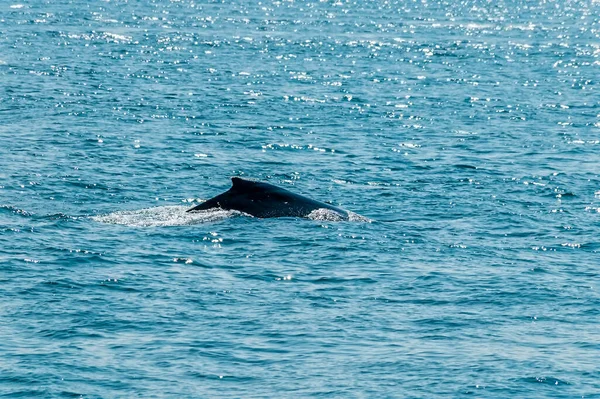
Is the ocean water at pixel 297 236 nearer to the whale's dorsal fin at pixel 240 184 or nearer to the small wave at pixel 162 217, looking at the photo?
the small wave at pixel 162 217

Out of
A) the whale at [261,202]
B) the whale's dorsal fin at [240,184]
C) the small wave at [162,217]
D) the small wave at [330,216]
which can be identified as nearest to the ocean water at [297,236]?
the small wave at [162,217]

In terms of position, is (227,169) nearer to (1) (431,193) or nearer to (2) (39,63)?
(1) (431,193)

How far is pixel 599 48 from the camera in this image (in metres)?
87.2

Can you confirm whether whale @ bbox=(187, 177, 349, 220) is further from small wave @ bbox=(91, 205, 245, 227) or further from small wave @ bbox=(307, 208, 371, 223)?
small wave @ bbox=(91, 205, 245, 227)

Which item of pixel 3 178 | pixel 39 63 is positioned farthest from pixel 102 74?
pixel 3 178

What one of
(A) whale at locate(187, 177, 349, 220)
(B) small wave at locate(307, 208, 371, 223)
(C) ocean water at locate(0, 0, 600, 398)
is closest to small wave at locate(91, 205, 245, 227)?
(C) ocean water at locate(0, 0, 600, 398)

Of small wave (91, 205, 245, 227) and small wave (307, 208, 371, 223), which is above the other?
small wave (307, 208, 371, 223)

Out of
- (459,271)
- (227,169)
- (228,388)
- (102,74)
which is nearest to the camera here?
(228,388)

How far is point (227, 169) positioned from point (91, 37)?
149ft

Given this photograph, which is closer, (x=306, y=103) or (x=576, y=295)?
(x=576, y=295)

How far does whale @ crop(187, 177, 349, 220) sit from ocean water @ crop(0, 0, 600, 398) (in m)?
0.49

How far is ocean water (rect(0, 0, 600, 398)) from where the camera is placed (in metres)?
19.4

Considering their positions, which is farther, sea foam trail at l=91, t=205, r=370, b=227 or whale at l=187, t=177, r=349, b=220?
whale at l=187, t=177, r=349, b=220

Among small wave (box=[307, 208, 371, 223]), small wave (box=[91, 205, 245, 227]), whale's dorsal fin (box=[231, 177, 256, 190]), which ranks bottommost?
small wave (box=[91, 205, 245, 227])
